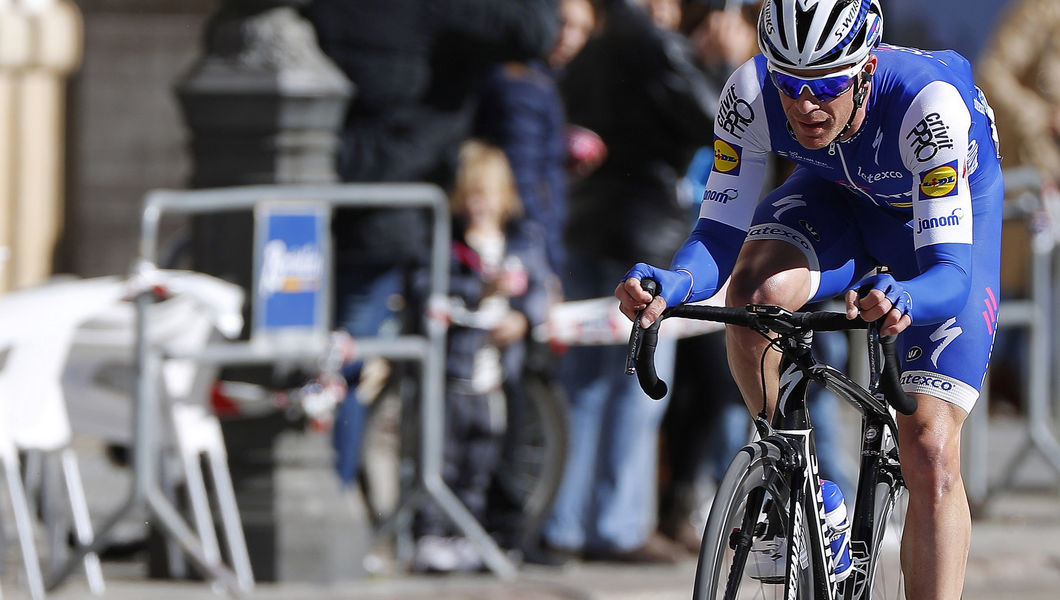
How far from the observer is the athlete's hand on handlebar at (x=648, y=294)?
493 cm

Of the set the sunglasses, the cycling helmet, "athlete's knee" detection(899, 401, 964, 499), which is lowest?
"athlete's knee" detection(899, 401, 964, 499)

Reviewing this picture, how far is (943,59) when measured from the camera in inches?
215

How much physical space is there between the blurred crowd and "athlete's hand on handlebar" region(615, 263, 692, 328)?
357 cm

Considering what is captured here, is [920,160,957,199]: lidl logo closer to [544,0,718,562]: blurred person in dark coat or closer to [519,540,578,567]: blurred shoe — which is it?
[544,0,718,562]: blurred person in dark coat

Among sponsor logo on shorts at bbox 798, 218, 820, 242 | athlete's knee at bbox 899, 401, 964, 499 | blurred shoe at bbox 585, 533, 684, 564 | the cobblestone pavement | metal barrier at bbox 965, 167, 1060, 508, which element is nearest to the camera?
athlete's knee at bbox 899, 401, 964, 499

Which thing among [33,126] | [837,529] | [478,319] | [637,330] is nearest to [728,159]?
[637,330]

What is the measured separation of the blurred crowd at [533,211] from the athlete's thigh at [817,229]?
3026 millimetres

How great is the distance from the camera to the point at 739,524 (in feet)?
16.3

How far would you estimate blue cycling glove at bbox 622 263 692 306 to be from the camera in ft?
16.4

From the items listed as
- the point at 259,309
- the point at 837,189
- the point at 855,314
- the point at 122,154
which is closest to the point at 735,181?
the point at 837,189

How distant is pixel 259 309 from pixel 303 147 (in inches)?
28.9

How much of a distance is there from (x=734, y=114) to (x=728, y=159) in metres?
0.12

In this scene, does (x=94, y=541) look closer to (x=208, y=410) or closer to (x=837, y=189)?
(x=208, y=410)

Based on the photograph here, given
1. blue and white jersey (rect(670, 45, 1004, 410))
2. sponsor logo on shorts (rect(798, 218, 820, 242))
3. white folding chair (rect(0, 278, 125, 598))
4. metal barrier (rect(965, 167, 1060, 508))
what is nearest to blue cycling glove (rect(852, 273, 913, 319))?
blue and white jersey (rect(670, 45, 1004, 410))
